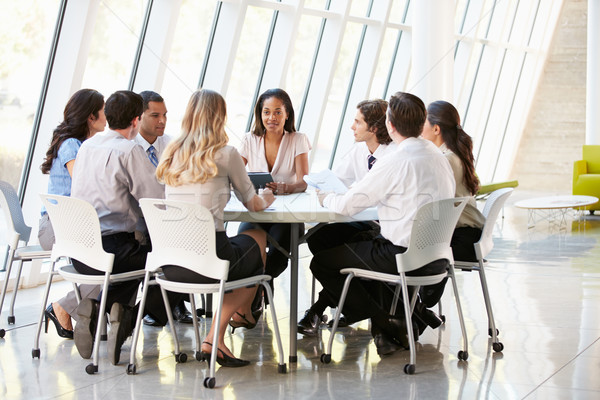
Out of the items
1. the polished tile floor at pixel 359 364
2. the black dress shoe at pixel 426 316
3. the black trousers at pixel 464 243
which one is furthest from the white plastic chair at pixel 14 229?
the black trousers at pixel 464 243

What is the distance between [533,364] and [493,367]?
0.23 metres

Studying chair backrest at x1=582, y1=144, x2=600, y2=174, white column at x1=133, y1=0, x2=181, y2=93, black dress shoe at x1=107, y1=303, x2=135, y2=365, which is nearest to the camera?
black dress shoe at x1=107, y1=303, x2=135, y2=365

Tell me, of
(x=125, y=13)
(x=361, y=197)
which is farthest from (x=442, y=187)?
(x=125, y=13)

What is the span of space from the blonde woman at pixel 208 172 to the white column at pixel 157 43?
310 cm

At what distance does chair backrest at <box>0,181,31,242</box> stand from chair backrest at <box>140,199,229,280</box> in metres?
1.21

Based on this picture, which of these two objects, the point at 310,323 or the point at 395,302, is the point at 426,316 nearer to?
the point at 395,302

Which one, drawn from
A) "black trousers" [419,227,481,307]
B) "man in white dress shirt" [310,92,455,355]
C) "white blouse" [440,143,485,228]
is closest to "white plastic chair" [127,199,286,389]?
"man in white dress shirt" [310,92,455,355]

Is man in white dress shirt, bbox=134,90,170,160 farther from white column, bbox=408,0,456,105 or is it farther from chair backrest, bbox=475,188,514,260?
white column, bbox=408,0,456,105

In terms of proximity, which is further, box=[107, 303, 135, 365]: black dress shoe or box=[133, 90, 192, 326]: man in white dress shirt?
box=[133, 90, 192, 326]: man in white dress shirt

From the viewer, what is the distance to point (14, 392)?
3.32 m

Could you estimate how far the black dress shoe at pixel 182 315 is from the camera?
15.1 ft

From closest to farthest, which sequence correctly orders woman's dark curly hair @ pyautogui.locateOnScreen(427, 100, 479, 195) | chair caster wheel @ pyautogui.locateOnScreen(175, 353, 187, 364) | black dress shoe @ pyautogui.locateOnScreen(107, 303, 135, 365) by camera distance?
black dress shoe @ pyautogui.locateOnScreen(107, 303, 135, 365), chair caster wheel @ pyautogui.locateOnScreen(175, 353, 187, 364), woman's dark curly hair @ pyautogui.locateOnScreen(427, 100, 479, 195)

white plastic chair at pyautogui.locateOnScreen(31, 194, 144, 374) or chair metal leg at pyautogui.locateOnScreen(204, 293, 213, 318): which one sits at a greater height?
white plastic chair at pyautogui.locateOnScreen(31, 194, 144, 374)

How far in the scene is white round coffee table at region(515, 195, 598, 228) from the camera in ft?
30.7
